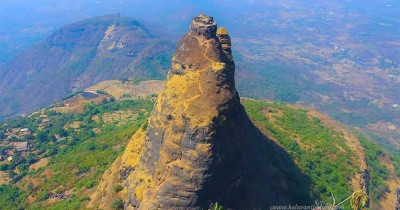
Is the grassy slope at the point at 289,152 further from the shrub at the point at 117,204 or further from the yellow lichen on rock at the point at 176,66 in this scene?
the yellow lichen on rock at the point at 176,66

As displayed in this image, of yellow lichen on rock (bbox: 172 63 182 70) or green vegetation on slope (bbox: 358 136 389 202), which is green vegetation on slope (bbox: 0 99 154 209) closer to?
yellow lichen on rock (bbox: 172 63 182 70)

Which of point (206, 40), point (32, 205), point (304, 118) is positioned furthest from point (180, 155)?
point (304, 118)

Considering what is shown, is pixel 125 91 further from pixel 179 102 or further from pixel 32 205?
pixel 179 102

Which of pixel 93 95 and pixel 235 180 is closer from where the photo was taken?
pixel 235 180

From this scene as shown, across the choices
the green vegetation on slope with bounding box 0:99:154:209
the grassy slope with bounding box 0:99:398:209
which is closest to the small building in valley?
the green vegetation on slope with bounding box 0:99:154:209

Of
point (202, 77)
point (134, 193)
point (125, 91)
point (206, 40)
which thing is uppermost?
point (206, 40)

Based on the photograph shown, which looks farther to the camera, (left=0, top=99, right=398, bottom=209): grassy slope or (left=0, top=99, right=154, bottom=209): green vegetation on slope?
(left=0, top=99, right=154, bottom=209): green vegetation on slope

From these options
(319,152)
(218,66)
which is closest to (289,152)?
(319,152)
